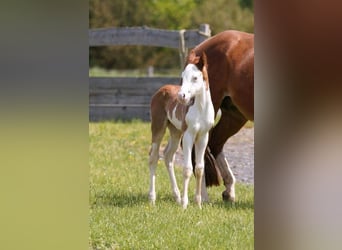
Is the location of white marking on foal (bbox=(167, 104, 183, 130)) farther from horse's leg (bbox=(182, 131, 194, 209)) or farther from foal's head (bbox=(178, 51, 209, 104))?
foal's head (bbox=(178, 51, 209, 104))

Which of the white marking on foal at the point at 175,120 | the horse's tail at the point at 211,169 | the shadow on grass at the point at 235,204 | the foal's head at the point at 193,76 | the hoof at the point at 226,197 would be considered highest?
the foal's head at the point at 193,76

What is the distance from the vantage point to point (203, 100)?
13.9 feet

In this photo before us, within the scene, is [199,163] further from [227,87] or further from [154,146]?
[227,87]

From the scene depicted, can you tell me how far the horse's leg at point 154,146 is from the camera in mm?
4531

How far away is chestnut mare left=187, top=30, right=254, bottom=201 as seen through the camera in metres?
4.48

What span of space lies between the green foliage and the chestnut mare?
1350 cm

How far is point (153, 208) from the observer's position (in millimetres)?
4242

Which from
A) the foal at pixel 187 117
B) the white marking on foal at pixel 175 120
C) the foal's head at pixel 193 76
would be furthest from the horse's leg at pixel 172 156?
the foal's head at pixel 193 76

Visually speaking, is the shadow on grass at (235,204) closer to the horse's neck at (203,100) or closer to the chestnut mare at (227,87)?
the chestnut mare at (227,87)

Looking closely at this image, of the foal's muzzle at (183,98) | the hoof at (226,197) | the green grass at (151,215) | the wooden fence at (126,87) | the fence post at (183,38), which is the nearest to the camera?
the green grass at (151,215)

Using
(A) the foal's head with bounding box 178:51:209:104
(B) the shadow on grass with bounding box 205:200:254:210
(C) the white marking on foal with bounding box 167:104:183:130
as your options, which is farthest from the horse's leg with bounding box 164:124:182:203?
(A) the foal's head with bounding box 178:51:209:104
